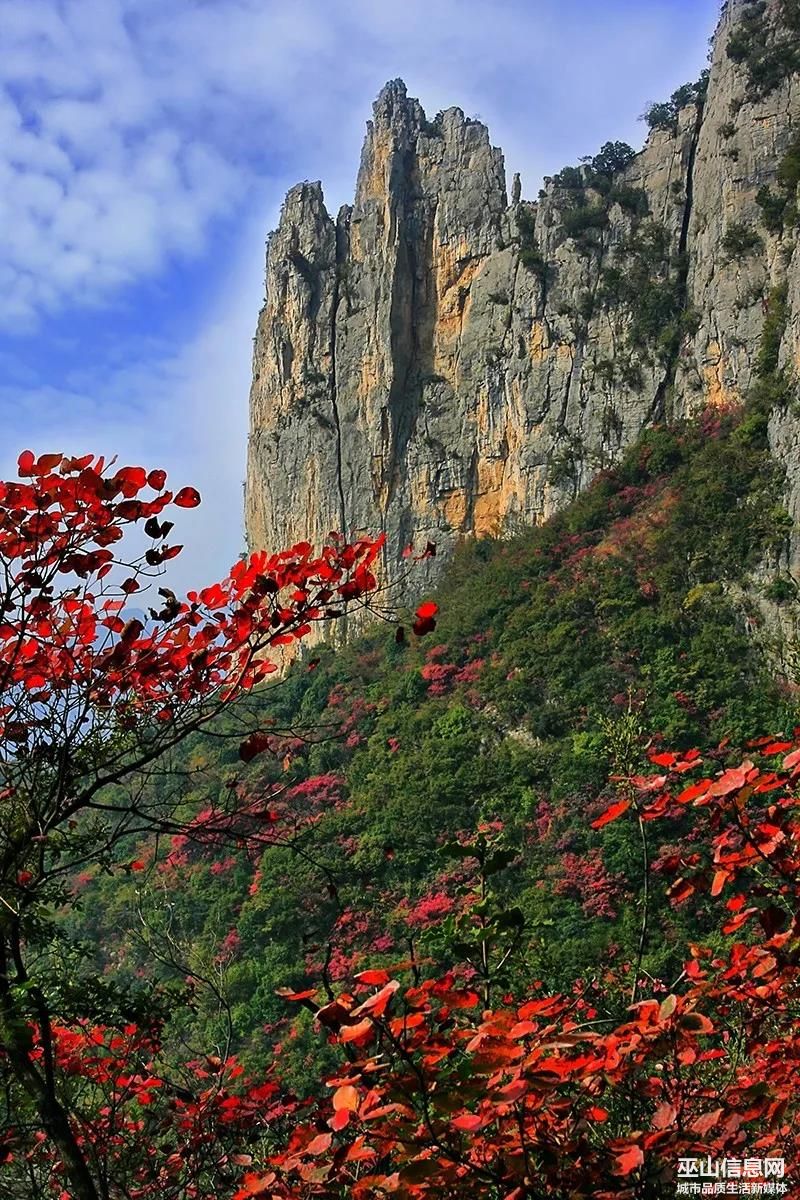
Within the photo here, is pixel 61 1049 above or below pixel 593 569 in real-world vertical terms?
below

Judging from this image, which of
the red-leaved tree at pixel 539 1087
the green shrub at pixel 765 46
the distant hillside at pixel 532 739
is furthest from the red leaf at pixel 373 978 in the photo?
the green shrub at pixel 765 46

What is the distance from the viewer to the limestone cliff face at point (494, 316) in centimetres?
2219

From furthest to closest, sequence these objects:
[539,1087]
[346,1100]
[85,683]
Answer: [85,683] → [539,1087] → [346,1100]

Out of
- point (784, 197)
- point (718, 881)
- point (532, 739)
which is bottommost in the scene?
point (718, 881)

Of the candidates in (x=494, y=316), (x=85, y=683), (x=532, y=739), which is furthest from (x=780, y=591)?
(x=85, y=683)

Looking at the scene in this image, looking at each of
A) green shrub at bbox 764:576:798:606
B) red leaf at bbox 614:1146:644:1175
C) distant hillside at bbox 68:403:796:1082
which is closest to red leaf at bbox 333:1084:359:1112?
red leaf at bbox 614:1146:644:1175

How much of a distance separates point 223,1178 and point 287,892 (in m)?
14.8

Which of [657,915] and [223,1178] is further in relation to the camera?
[657,915]

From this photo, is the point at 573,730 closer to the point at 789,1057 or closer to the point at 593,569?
the point at 593,569

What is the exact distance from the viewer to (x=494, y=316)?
28.5 metres

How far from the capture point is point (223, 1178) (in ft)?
8.65

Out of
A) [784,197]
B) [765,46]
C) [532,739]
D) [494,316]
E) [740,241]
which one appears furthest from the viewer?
[494,316]

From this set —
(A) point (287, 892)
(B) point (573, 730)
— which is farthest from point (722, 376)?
(A) point (287, 892)

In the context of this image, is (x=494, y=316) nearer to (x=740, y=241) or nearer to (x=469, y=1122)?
(x=740, y=241)
